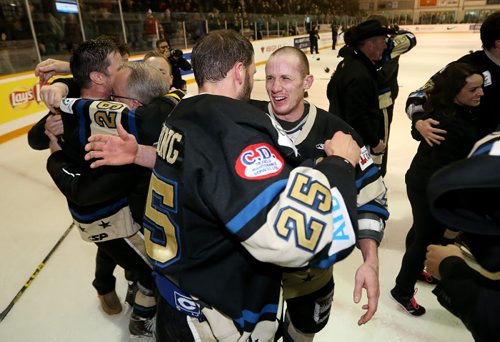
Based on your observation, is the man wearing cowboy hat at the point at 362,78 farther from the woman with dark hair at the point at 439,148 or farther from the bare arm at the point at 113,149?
the bare arm at the point at 113,149

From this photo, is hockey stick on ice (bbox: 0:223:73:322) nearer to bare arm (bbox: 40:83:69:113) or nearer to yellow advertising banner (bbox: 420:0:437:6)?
bare arm (bbox: 40:83:69:113)

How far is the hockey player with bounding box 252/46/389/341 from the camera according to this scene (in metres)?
1.32

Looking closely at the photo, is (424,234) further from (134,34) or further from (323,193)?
(134,34)

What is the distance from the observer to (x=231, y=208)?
84 centimetres

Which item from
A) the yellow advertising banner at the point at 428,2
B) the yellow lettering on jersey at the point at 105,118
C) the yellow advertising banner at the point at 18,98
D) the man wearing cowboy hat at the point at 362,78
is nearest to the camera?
the yellow lettering on jersey at the point at 105,118

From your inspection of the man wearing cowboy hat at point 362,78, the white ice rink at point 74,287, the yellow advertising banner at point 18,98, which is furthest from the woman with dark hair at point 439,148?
the yellow advertising banner at point 18,98

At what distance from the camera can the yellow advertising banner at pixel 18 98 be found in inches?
242

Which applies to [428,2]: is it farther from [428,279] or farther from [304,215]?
[304,215]

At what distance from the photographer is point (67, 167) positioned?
165 cm

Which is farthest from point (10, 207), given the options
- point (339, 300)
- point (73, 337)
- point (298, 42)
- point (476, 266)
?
point (298, 42)

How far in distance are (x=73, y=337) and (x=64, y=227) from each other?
60.3 inches

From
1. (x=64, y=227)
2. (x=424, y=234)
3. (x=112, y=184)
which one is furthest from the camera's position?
(x=64, y=227)

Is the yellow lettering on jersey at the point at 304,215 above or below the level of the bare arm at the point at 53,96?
below

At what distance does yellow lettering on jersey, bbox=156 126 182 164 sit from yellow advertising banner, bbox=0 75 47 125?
21.4 feet
